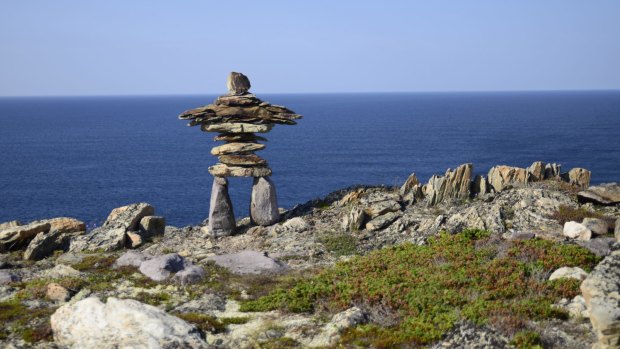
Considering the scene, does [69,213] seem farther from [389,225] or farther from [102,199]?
[389,225]

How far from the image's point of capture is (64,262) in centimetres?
3045

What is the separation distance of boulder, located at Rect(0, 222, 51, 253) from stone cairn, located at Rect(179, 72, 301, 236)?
10.5 m

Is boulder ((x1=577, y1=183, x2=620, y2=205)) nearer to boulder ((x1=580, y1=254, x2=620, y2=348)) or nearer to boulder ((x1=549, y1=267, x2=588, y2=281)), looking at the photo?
boulder ((x1=549, y1=267, x2=588, y2=281))

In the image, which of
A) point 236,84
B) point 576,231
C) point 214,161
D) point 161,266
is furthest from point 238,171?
point 214,161

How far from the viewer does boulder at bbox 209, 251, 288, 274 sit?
87.0ft

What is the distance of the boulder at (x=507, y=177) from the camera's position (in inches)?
1515

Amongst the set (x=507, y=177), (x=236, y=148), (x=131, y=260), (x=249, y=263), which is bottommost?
(x=131, y=260)

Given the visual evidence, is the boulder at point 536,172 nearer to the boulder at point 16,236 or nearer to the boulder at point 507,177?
the boulder at point 507,177

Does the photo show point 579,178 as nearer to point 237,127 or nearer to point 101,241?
point 237,127

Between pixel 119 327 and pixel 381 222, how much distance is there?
19.2 meters

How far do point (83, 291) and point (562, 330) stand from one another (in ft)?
55.3

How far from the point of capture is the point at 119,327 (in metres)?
17.0

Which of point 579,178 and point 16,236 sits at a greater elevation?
point 579,178

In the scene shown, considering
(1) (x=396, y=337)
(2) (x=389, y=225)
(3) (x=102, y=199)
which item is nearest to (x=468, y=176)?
(2) (x=389, y=225)
